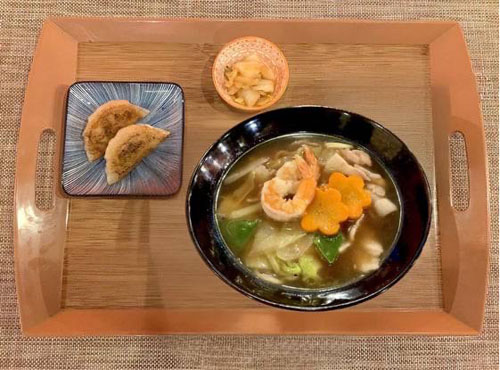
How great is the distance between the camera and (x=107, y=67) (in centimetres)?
183

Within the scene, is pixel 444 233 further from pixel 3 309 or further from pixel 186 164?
pixel 3 309

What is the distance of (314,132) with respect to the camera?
66.8 inches

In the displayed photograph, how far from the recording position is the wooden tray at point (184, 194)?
1.63m

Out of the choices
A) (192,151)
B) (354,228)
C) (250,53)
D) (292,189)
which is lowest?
(354,228)

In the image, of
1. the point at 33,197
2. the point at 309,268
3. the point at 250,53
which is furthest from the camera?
the point at 250,53

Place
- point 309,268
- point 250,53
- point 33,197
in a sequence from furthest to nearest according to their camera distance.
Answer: point 250,53 → point 33,197 → point 309,268

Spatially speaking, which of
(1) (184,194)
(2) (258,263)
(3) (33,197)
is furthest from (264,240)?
(3) (33,197)

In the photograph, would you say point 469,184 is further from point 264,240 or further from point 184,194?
point 184,194

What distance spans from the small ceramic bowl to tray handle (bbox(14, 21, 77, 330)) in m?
0.52

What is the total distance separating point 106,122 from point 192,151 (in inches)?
11.8

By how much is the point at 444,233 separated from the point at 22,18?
168cm

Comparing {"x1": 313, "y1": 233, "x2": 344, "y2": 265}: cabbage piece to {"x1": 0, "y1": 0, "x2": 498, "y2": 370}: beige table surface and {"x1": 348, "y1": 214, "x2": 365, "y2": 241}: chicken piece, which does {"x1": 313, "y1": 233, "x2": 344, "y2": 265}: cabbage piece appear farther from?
→ {"x1": 0, "y1": 0, "x2": 498, "y2": 370}: beige table surface

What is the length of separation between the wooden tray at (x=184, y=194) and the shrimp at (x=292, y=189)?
26 centimetres

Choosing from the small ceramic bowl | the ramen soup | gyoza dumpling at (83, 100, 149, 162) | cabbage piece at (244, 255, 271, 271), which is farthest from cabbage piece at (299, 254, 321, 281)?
gyoza dumpling at (83, 100, 149, 162)
